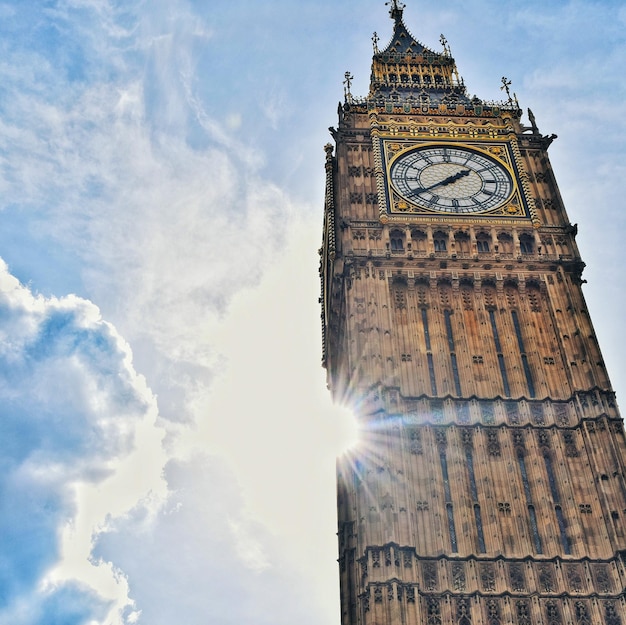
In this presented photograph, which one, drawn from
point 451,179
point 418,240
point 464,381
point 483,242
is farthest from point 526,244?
point 464,381

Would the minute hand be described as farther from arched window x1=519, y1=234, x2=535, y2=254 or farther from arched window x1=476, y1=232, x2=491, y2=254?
arched window x1=519, y1=234, x2=535, y2=254

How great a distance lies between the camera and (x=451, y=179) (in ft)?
159

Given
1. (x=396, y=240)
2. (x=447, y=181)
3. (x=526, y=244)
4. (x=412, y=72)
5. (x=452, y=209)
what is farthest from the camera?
(x=412, y=72)

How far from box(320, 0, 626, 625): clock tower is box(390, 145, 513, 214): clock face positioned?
Answer: 100mm

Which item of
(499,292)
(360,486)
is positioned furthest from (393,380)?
(499,292)

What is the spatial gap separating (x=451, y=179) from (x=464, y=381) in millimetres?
13037

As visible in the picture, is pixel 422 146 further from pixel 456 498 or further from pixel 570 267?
pixel 456 498

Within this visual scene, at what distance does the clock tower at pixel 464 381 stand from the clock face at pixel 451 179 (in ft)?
0.33

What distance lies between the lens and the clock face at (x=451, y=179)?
4759 cm

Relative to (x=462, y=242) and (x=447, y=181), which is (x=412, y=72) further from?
(x=462, y=242)

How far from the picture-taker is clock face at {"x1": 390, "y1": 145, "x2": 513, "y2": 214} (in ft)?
156

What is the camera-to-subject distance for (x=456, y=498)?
35.9 meters

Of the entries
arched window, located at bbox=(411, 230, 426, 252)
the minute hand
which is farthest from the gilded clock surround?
the minute hand

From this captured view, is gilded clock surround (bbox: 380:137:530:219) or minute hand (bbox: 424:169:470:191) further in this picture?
minute hand (bbox: 424:169:470:191)
